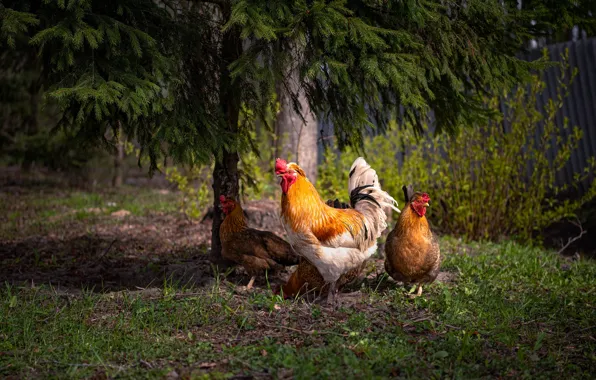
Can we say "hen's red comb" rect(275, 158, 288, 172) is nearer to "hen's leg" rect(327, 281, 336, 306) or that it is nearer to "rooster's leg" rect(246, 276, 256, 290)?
"hen's leg" rect(327, 281, 336, 306)

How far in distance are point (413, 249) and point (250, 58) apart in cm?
219

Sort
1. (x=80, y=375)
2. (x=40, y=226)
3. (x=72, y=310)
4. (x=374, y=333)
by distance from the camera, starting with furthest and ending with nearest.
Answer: (x=40, y=226), (x=72, y=310), (x=374, y=333), (x=80, y=375)

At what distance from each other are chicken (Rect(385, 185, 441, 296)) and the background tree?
89 cm

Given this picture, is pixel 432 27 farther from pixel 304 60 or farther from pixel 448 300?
pixel 448 300

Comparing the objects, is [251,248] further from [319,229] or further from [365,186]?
[365,186]

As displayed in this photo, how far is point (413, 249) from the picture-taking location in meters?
5.32

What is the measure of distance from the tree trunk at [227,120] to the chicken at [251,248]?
33 cm

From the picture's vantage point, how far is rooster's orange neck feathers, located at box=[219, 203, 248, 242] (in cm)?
597

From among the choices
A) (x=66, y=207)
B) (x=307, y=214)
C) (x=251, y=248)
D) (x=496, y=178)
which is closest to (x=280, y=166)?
(x=307, y=214)

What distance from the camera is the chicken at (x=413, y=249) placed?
17.5 ft

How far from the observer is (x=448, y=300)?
5.09 meters

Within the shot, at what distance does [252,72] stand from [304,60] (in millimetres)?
477

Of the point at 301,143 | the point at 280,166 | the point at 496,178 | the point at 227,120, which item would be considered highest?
the point at 227,120

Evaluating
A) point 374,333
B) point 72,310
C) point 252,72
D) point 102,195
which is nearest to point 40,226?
point 102,195
